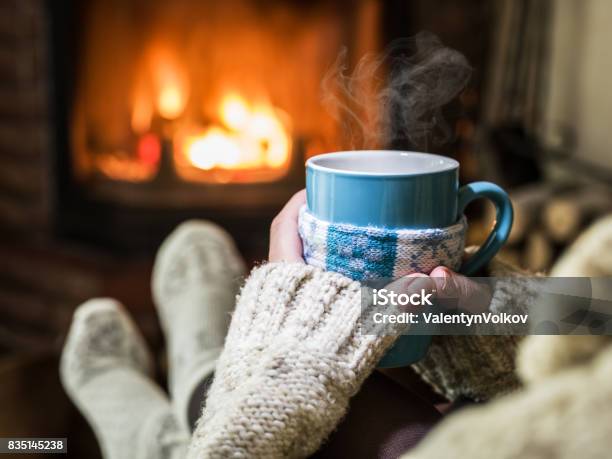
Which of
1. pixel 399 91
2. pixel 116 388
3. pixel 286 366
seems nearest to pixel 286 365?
pixel 286 366

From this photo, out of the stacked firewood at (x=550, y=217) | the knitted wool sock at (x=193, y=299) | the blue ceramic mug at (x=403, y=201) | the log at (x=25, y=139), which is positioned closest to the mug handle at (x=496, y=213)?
the blue ceramic mug at (x=403, y=201)

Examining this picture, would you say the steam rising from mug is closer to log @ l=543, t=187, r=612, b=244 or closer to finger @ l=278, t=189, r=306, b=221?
finger @ l=278, t=189, r=306, b=221

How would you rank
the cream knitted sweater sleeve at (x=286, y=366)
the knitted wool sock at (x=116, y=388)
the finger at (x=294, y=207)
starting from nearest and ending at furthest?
the cream knitted sweater sleeve at (x=286, y=366) → the finger at (x=294, y=207) → the knitted wool sock at (x=116, y=388)

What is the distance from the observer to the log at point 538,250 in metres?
1.38

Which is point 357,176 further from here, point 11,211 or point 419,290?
point 11,211

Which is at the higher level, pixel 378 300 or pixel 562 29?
pixel 562 29

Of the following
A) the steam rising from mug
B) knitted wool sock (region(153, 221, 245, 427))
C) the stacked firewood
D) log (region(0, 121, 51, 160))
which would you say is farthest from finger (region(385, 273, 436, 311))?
log (region(0, 121, 51, 160))

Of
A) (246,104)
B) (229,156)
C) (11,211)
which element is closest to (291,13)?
(246,104)

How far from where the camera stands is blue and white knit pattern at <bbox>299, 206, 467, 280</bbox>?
436 mm

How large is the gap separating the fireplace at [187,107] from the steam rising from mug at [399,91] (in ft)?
3.46

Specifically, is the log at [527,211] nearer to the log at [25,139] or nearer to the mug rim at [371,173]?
the mug rim at [371,173]

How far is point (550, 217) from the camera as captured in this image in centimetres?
137

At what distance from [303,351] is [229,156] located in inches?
53.9

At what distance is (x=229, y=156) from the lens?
1737mm
